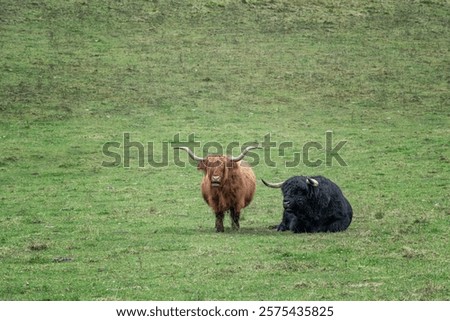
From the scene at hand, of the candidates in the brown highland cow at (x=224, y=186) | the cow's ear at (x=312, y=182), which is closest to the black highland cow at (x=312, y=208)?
Answer: the cow's ear at (x=312, y=182)

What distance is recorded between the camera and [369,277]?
1224cm

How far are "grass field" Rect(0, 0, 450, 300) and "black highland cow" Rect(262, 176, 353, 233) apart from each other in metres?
0.32

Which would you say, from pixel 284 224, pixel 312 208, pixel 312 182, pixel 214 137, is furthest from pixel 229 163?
pixel 214 137

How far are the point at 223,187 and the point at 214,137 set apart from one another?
1110cm

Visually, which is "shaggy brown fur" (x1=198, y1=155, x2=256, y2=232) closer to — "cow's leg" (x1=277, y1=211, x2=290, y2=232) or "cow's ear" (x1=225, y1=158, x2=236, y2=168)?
"cow's ear" (x1=225, y1=158, x2=236, y2=168)

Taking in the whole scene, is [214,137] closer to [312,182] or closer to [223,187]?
[223,187]

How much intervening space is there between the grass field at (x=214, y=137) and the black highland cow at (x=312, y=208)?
318 millimetres

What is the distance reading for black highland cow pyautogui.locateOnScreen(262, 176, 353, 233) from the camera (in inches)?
631

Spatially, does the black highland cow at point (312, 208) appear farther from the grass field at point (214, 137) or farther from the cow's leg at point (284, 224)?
the grass field at point (214, 137)

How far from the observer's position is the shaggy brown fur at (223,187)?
651 inches

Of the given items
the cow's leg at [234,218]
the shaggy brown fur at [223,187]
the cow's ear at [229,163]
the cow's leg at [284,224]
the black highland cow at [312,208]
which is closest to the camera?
the black highland cow at [312,208]

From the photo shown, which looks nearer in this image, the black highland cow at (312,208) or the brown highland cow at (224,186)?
the black highland cow at (312,208)

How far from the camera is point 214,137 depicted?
27.8 metres

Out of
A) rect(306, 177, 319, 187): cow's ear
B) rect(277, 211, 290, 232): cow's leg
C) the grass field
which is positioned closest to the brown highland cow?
the grass field
